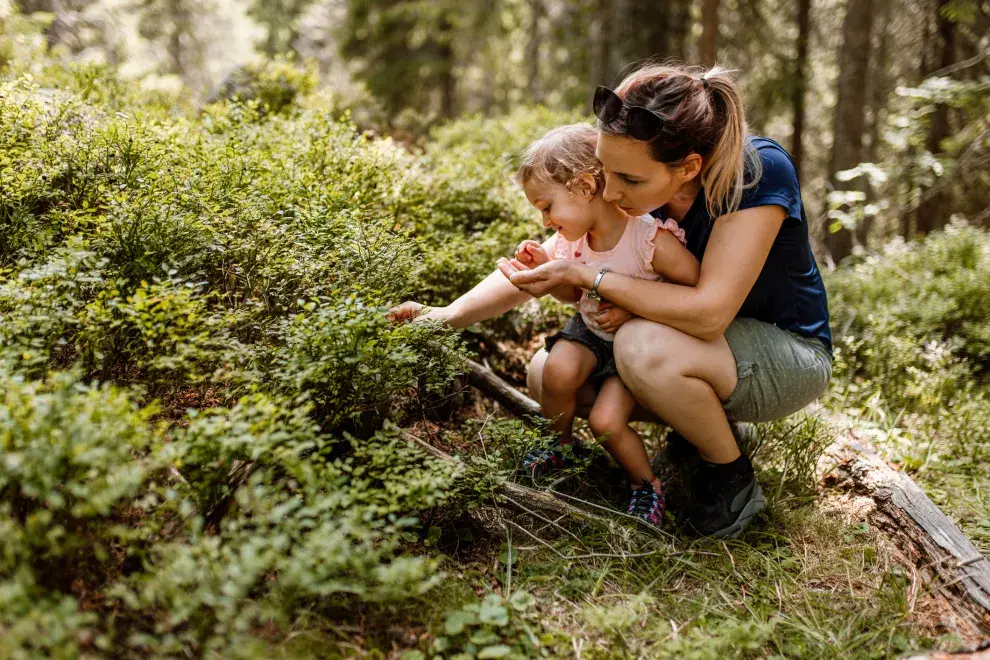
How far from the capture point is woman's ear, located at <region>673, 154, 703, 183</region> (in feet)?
8.43

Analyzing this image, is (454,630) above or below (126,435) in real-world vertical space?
below

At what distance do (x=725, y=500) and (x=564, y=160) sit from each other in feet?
5.25

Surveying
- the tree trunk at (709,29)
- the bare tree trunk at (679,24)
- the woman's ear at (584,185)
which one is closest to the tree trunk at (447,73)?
the bare tree trunk at (679,24)

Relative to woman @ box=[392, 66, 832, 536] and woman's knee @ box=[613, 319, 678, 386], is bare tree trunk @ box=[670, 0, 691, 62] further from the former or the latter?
woman's knee @ box=[613, 319, 678, 386]

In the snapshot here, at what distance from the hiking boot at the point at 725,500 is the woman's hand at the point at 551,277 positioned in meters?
1.01

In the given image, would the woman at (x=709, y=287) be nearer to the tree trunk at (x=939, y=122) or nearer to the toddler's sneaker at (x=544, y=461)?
the toddler's sneaker at (x=544, y=461)

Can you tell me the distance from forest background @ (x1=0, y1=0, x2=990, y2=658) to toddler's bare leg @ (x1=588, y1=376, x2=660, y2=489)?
5.3 inches

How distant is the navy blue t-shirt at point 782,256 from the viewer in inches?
103

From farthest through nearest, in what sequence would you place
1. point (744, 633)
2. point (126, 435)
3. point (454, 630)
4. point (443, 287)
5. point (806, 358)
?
1. point (443, 287)
2. point (806, 358)
3. point (744, 633)
4. point (454, 630)
5. point (126, 435)

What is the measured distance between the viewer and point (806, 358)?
282 cm

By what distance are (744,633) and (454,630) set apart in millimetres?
947

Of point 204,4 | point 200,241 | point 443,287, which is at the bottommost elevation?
point 443,287

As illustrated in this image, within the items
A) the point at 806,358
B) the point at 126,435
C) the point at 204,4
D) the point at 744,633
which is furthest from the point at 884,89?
the point at 204,4

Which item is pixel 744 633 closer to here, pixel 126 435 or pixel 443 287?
pixel 126 435
